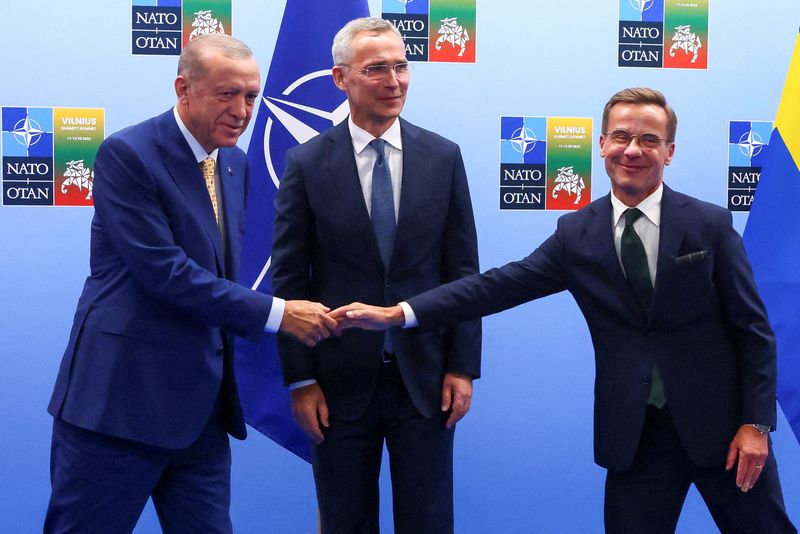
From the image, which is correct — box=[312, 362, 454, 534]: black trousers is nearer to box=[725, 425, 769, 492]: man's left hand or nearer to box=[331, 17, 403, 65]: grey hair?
box=[725, 425, 769, 492]: man's left hand

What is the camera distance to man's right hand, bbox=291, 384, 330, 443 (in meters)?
2.74

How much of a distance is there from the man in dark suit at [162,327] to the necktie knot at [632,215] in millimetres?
854

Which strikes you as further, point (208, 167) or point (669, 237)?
point (208, 167)

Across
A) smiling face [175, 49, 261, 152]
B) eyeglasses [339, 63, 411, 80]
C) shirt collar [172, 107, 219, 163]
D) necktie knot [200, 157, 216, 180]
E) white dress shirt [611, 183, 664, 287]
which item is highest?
eyeglasses [339, 63, 411, 80]

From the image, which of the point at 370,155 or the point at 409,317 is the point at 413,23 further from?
the point at 409,317

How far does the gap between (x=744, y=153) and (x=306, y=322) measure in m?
2.45

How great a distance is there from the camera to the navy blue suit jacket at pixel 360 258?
2.72 m

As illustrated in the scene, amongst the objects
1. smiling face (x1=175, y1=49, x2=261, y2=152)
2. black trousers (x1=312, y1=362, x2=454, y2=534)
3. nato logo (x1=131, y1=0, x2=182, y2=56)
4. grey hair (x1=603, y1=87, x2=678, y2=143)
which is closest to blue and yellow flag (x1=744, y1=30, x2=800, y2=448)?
grey hair (x1=603, y1=87, x2=678, y2=143)

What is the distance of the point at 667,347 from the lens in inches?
97.5

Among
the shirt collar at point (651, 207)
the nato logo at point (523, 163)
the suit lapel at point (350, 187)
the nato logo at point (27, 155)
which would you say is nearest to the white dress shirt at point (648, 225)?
the shirt collar at point (651, 207)

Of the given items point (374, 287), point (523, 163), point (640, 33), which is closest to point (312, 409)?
point (374, 287)

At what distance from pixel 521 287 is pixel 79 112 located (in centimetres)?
213

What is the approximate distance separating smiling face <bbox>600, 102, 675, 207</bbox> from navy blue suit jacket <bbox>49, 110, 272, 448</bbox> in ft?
3.42

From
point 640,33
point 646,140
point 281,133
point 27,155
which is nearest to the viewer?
point 646,140
